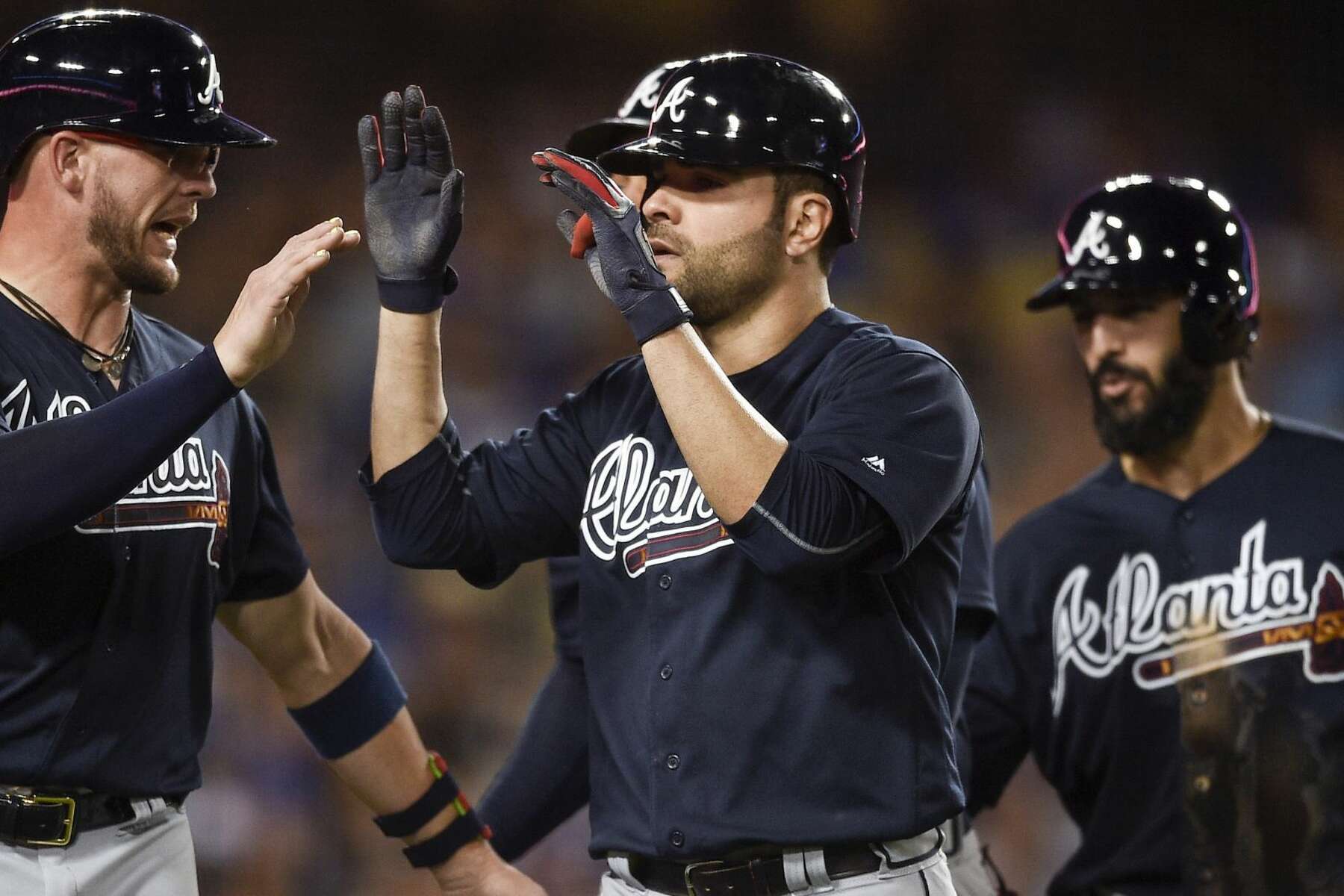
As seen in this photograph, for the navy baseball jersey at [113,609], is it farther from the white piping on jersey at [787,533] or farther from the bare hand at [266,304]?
the white piping on jersey at [787,533]

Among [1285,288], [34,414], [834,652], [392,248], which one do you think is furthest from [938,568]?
[1285,288]

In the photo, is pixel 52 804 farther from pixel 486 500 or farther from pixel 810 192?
pixel 810 192

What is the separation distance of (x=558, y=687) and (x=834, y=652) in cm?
107

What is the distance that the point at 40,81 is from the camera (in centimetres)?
236

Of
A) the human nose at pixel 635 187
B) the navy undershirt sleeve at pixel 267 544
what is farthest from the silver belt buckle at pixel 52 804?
the human nose at pixel 635 187

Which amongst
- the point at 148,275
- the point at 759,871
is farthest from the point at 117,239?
the point at 759,871

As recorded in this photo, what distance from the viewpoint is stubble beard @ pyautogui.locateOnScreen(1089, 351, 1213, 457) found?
3.13m

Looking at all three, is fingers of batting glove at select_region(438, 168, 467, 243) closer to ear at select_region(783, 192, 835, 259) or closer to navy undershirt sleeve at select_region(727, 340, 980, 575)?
ear at select_region(783, 192, 835, 259)

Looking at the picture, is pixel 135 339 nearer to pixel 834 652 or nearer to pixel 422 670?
pixel 834 652

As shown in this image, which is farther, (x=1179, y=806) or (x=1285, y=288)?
(x=1285, y=288)

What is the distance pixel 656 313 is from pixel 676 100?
0.43 metres

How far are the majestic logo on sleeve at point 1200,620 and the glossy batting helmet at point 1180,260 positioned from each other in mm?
422

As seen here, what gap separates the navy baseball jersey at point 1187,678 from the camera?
9.57ft

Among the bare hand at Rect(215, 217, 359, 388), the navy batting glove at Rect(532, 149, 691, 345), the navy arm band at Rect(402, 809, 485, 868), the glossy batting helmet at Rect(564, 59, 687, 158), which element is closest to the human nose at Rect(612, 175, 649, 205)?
the glossy batting helmet at Rect(564, 59, 687, 158)
